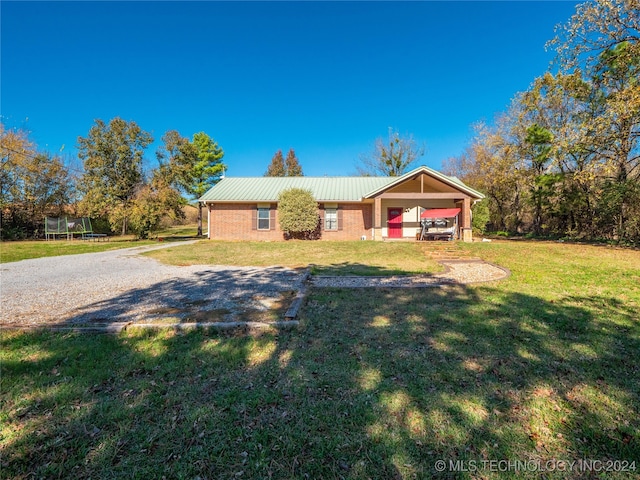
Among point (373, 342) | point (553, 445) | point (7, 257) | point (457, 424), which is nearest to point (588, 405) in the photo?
point (553, 445)

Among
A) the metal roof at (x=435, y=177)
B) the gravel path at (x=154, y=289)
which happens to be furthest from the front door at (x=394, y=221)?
the gravel path at (x=154, y=289)

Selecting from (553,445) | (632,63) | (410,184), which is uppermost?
(632,63)

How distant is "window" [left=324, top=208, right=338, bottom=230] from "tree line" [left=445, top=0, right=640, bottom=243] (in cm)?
1080

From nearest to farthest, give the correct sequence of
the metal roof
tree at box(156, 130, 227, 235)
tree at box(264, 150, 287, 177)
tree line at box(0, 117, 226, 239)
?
the metal roof → tree line at box(0, 117, 226, 239) → tree at box(156, 130, 227, 235) → tree at box(264, 150, 287, 177)

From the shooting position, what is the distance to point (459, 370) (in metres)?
2.88

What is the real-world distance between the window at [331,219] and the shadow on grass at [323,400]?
14725 mm

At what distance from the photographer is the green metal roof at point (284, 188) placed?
18.5 meters

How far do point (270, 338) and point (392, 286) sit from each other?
3.30 metres

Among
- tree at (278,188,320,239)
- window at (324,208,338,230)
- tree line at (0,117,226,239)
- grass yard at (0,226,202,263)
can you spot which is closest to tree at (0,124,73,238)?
tree line at (0,117,226,239)

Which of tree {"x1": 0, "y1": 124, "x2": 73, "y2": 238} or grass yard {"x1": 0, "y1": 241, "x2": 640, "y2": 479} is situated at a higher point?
tree {"x1": 0, "y1": 124, "x2": 73, "y2": 238}

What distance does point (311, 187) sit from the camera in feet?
65.8

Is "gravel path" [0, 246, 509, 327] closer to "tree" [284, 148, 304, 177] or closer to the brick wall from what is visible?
the brick wall

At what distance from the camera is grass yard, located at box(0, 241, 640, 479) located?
73.4 inches

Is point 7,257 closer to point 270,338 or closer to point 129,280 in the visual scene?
point 129,280
